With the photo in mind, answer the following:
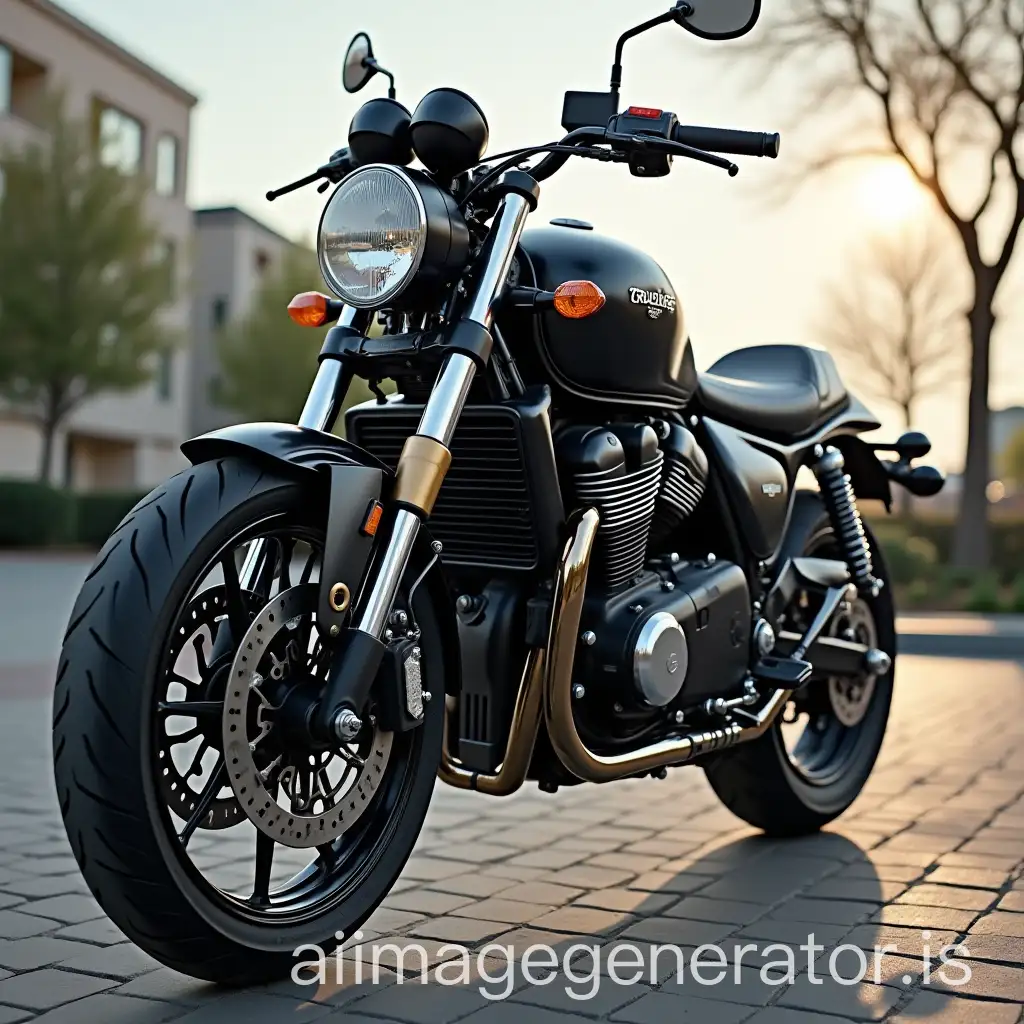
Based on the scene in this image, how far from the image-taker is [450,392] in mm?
2887

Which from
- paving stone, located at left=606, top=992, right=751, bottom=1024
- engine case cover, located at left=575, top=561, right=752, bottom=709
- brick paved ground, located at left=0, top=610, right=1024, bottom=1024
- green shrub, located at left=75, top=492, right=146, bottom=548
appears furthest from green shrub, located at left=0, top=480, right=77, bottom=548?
paving stone, located at left=606, top=992, right=751, bottom=1024

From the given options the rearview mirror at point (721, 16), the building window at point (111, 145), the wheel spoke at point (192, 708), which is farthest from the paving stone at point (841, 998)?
the building window at point (111, 145)

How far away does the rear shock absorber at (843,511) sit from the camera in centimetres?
439

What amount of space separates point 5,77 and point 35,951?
31773 mm

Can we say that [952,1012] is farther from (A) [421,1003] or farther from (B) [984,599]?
(B) [984,599]

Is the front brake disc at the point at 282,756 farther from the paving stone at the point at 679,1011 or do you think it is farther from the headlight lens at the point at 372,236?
the headlight lens at the point at 372,236

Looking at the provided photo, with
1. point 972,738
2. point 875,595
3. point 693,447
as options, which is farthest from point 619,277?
point 972,738

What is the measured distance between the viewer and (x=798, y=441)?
429 centimetres

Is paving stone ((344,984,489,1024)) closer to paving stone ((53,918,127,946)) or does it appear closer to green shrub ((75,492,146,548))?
paving stone ((53,918,127,946))

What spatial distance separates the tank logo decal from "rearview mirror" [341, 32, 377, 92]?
0.89m

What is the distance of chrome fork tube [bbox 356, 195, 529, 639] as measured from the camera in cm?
276

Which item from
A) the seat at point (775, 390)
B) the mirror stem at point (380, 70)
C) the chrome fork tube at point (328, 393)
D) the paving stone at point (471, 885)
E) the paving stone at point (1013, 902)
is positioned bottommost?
the paving stone at point (471, 885)

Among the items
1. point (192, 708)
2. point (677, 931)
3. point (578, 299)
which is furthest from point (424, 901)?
point (578, 299)

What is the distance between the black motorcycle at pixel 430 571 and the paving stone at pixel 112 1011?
0.43 feet
